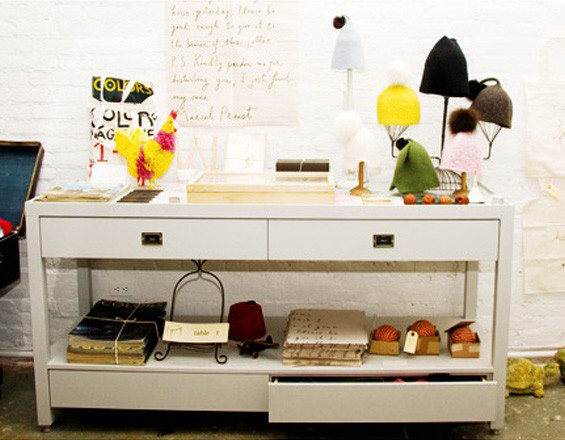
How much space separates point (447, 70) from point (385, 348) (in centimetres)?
99

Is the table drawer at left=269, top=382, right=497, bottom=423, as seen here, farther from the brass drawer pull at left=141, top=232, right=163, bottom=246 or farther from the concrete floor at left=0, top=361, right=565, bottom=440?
the brass drawer pull at left=141, top=232, right=163, bottom=246

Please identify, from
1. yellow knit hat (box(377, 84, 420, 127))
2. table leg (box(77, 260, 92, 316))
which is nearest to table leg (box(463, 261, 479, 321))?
yellow knit hat (box(377, 84, 420, 127))

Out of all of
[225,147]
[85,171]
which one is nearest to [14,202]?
[85,171]

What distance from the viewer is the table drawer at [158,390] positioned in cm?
261

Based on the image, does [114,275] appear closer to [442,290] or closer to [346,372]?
[346,372]

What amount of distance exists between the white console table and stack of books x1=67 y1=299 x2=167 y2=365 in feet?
0.13

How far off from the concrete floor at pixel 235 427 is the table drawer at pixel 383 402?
0.48 ft

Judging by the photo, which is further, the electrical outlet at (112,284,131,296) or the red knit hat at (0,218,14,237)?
the electrical outlet at (112,284,131,296)

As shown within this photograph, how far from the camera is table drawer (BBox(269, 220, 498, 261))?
2490 millimetres

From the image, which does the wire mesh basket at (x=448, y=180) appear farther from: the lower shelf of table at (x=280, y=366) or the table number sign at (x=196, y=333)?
the table number sign at (x=196, y=333)

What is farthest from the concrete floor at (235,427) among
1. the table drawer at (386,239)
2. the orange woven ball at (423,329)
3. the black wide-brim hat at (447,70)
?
the black wide-brim hat at (447,70)

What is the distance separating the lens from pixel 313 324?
9.16ft

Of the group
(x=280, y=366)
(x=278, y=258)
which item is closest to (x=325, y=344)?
(x=280, y=366)

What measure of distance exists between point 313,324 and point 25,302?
4.11 ft
